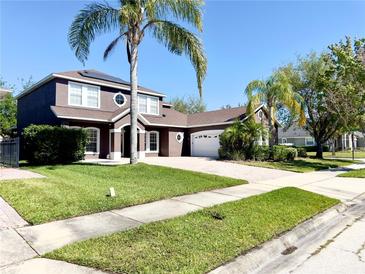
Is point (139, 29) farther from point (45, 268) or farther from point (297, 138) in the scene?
point (297, 138)

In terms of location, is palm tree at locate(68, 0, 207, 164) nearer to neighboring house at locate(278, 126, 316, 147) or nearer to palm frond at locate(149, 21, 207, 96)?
palm frond at locate(149, 21, 207, 96)

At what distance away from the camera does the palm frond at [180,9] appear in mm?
13664

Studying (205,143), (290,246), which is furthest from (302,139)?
(290,246)

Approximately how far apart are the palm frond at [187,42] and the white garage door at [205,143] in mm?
11474

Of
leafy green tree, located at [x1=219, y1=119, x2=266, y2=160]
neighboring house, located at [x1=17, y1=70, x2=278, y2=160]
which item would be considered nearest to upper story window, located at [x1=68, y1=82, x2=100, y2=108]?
neighboring house, located at [x1=17, y1=70, x2=278, y2=160]

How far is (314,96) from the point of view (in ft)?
89.6

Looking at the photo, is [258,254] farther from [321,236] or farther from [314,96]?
[314,96]

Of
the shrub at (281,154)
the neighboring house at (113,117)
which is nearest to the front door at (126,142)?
the neighboring house at (113,117)

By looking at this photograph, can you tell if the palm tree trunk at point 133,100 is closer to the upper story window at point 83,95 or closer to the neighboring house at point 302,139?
the upper story window at point 83,95

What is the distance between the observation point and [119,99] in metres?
23.2

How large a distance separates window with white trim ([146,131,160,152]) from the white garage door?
3.69 m

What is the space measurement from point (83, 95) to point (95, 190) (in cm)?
1377

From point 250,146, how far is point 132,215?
16.4 meters

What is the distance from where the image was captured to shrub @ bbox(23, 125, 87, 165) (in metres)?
15.7
